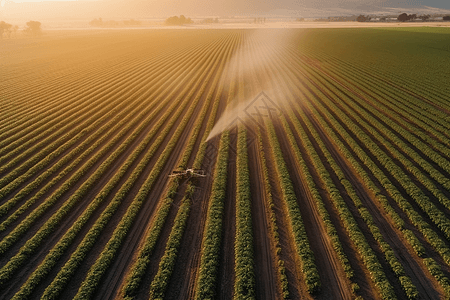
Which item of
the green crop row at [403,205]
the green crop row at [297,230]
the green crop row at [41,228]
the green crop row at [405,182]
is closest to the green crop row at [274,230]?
the green crop row at [297,230]

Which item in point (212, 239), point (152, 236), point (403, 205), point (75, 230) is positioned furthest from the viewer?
point (403, 205)

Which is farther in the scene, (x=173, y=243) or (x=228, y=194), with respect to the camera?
(x=228, y=194)

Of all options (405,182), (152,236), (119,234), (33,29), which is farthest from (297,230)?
(33,29)

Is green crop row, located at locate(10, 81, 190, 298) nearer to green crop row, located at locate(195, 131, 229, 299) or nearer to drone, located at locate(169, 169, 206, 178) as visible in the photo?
drone, located at locate(169, 169, 206, 178)

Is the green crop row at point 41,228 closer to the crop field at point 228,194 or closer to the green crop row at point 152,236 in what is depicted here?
the crop field at point 228,194

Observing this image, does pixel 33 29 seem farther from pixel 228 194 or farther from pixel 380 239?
pixel 380 239

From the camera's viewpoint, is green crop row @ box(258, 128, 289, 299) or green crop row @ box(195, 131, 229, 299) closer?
green crop row @ box(195, 131, 229, 299)

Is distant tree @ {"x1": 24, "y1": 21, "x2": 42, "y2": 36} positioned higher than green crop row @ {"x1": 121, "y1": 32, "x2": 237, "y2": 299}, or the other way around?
distant tree @ {"x1": 24, "y1": 21, "x2": 42, "y2": 36}

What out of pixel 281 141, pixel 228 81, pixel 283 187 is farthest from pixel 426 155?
pixel 228 81

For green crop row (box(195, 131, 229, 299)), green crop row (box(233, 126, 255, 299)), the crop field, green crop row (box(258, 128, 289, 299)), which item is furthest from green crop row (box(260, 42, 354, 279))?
green crop row (box(195, 131, 229, 299))
